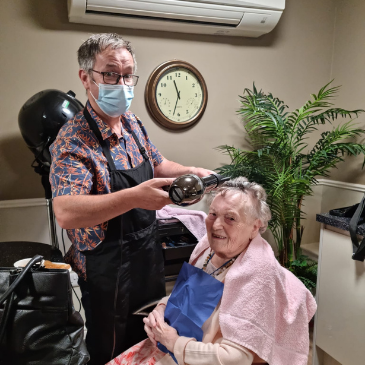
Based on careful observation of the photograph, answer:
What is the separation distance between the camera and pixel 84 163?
1262 mm

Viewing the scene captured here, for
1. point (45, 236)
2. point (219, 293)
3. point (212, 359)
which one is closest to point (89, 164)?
point (219, 293)

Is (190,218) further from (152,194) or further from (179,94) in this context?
(152,194)

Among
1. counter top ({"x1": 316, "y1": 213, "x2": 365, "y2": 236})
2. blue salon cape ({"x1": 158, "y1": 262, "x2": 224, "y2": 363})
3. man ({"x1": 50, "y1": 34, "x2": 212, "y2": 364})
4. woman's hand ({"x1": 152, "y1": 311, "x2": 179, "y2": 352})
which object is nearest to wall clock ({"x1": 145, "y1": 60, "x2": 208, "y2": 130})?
man ({"x1": 50, "y1": 34, "x2": 212, "y2": 364})

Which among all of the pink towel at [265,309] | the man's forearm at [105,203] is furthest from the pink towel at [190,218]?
the man's forearm at [105,203]

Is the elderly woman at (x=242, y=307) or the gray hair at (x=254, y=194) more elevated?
the gray hair at (x=254, y=194)

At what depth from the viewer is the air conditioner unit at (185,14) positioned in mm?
2189

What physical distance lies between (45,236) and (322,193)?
246 centimetres

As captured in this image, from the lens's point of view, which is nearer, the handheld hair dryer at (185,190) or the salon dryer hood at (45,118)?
the handheld hair dryer at (185,190)

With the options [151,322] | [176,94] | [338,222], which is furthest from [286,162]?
[151,322]

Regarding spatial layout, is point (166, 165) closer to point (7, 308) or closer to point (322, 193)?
point (7, 308)

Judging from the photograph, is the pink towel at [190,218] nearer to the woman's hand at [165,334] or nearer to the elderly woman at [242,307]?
the elderly woman at [242,307]

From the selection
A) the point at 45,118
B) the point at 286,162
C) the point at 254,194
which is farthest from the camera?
the point at 286,162

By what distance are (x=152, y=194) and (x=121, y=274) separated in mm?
422

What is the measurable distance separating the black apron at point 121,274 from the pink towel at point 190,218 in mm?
766
